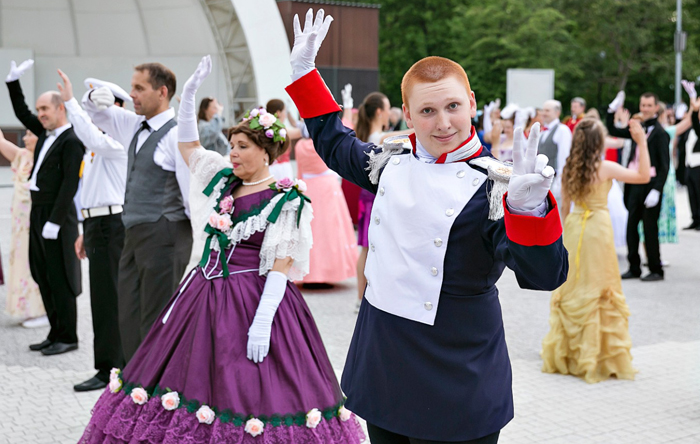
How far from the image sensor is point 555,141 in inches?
370

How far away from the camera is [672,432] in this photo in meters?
4.26

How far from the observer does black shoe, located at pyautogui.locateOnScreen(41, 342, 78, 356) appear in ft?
18.9

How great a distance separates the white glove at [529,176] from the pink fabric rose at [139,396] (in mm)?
2247

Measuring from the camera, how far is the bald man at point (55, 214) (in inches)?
224

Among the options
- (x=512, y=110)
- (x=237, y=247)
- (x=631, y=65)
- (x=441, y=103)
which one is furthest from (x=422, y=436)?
(x=631, y=65)

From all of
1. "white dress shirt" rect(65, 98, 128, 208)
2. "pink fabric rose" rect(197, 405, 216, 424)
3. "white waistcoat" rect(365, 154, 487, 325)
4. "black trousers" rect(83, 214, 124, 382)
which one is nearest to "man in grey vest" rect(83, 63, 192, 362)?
"white dress shirt" rect(65, 98, 128, 208)

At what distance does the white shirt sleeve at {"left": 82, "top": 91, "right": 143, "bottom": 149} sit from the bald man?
1.20m

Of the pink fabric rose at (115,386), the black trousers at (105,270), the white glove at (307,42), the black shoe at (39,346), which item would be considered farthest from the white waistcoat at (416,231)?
the black shoe at (39,346)

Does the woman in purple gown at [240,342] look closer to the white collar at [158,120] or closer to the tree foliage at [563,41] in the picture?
the white collar at [158,120]

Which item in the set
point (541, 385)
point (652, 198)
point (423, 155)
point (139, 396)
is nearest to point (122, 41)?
point (652, 198)

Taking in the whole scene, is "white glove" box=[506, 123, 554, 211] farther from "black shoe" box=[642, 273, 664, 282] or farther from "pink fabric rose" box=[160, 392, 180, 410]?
"black shoe" box=[642, 273, 664, 282]

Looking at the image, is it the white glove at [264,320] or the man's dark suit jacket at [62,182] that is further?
the man's dark suit jacket at [62,182]

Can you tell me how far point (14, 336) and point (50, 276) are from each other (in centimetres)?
86

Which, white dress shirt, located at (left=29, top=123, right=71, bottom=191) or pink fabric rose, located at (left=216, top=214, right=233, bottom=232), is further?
white dress shirt, located at (left=29, top=123, right=71, bottom=191)
